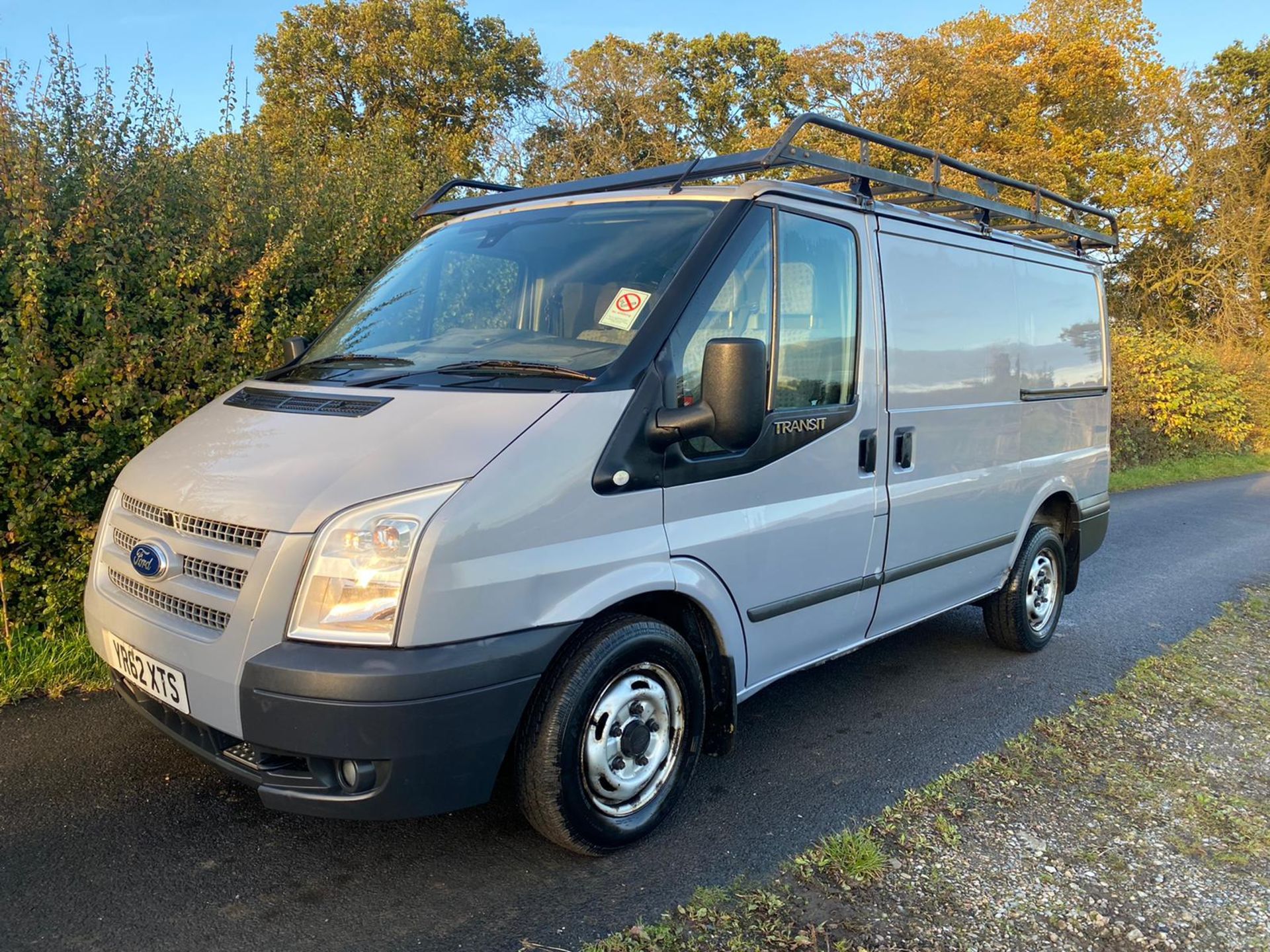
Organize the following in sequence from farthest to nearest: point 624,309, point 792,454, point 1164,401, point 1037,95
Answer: point 1037,95 → point 1164,401 → point 792,454 → point 624,309

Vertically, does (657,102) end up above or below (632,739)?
above

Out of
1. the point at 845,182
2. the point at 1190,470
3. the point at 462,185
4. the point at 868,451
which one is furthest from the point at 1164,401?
the point at 462,185

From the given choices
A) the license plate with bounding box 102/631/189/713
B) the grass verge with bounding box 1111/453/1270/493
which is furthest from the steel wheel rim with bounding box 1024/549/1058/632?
the grass verge with bounding box 1111/453/1270/493

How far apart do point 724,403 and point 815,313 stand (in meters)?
0.90

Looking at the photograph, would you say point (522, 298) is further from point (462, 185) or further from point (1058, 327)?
point (1058, 327)

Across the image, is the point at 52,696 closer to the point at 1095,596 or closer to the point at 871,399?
the point at 871,399

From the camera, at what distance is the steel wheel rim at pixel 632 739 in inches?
116

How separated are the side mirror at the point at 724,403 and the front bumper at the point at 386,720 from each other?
742mm

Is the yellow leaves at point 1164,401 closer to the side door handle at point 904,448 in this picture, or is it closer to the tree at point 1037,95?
the tree at point 1037,95

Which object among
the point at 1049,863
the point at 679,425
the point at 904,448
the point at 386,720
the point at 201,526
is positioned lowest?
the point at 1049,863

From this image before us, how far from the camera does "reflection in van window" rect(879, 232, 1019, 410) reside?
4.01 meters

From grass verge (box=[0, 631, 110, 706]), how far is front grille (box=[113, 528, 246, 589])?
173 cm

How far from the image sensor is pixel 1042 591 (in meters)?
5.49

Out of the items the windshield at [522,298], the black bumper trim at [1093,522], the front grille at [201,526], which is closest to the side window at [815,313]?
the windshield at [522,298]
